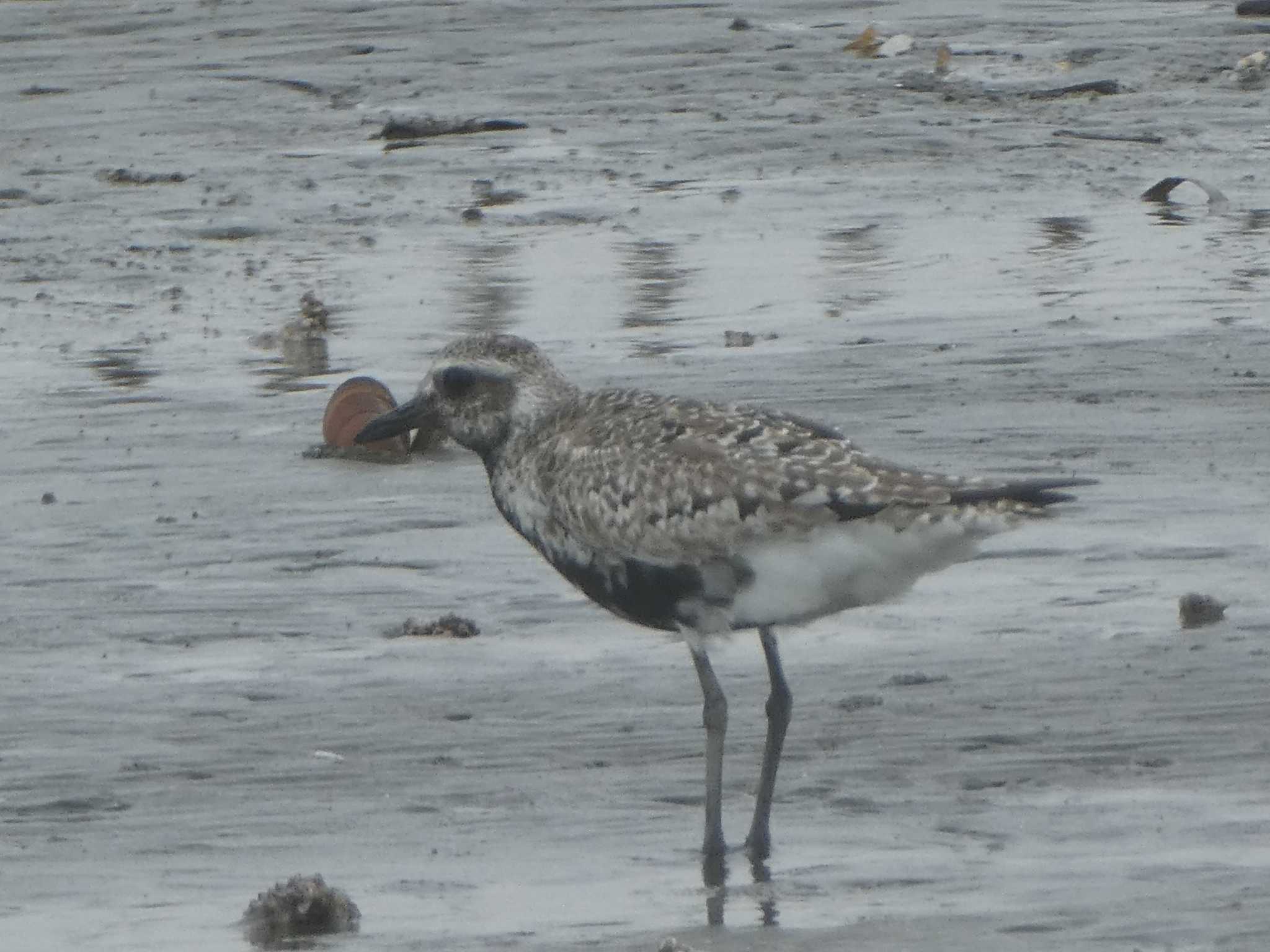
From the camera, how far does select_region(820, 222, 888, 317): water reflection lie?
12445 millimetres

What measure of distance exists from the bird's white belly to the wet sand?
538 mm

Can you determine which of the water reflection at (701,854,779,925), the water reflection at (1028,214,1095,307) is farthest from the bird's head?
the water reflection at (1028,214,1095,307)

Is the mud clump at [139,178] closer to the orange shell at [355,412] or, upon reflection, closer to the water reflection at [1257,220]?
the water reflection at [1257,220]

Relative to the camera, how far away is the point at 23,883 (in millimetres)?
5926

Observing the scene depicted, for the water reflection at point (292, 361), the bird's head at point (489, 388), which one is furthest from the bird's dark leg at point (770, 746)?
the water reflection at point (292, 361)

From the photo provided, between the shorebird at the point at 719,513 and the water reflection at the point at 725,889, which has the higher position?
the shorebird at the point at 719,513

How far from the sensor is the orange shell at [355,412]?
9.75 m

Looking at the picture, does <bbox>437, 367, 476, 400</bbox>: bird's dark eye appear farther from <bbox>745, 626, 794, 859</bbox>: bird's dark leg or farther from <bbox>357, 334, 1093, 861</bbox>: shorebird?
<bbox>745, 626, 794, 859</bbox>: bird's dark leg

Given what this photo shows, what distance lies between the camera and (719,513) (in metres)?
6.11

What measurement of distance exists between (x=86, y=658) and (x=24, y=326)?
536 cm

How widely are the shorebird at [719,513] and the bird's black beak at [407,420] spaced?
0.20m

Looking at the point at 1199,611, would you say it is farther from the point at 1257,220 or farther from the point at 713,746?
the point at 1257,220

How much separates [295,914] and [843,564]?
1.42m

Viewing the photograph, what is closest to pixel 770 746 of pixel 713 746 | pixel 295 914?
pixel 713 746
